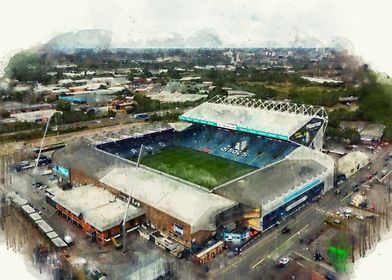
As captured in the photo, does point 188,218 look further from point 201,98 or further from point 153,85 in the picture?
point 153,85

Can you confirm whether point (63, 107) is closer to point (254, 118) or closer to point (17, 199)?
point (17, 199)

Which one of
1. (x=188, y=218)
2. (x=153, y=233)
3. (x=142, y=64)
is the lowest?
(x=153, y=233)

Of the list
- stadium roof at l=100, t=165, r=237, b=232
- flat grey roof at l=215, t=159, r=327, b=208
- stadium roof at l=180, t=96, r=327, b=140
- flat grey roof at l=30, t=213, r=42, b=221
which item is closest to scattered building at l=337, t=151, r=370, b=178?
flat grey roof at l=215, t=159, r=327, b=208

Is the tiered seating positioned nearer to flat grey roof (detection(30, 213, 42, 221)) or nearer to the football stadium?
the football stadium

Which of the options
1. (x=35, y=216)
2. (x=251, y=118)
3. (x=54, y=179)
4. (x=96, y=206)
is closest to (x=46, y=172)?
(x=54, y=179)

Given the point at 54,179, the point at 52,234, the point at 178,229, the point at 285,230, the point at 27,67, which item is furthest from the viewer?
the point at 27,67

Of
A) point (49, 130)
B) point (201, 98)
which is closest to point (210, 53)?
point (201, 98)
